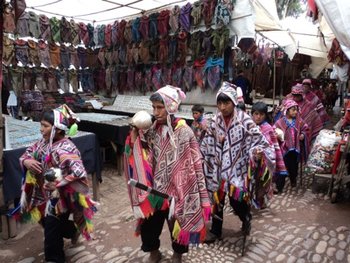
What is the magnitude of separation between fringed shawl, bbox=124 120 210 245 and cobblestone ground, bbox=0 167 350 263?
2.13 feet

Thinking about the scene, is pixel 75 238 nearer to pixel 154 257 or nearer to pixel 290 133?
pixel 154 257

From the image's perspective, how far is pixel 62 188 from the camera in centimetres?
257

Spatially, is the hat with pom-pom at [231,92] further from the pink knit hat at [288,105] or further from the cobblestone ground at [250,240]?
the pink knit hat at [288,105]

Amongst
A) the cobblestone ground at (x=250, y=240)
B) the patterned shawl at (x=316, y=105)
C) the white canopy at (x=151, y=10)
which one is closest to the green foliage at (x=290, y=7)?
the white canopy at (x=151, y=10)

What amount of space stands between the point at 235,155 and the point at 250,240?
41.4 inches

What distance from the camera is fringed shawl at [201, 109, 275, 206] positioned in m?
2.72

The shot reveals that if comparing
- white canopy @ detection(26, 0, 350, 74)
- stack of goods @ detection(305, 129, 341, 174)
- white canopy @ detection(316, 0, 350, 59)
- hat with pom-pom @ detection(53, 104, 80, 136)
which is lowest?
stack of goods @ detection(305, 129, 341, 174)

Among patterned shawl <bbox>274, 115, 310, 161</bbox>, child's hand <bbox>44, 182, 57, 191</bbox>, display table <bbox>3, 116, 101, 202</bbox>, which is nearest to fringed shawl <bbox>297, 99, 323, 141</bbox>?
patterned shawl <bbox>274, 115, 310, 161</bbox>

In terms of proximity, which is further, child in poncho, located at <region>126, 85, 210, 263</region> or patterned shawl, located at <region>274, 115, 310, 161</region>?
patterned shawl, located at <region>274, 115, 310, 161</region>

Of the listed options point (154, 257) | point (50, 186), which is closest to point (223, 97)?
point (154, 257)

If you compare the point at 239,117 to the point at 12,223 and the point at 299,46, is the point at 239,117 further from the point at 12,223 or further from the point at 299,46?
the point at 299,46

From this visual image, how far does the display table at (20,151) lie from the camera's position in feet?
10.1

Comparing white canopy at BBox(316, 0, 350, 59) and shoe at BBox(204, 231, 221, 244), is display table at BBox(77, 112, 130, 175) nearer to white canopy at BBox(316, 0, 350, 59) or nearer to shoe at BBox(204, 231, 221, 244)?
shoe at BBox(204, 231, 221, 244)

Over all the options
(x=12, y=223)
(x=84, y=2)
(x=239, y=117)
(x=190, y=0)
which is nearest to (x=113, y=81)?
(x=84, y=2)
